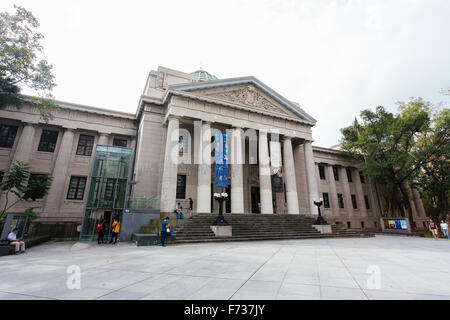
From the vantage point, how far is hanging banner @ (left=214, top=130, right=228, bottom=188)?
54.7 feet

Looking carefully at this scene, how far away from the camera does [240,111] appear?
68.5ft

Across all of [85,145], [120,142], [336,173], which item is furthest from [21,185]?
[336,173]

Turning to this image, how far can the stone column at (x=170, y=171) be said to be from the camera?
51.4ft

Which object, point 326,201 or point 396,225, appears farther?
point 326,201

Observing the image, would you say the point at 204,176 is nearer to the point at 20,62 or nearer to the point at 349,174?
the point at 20,62

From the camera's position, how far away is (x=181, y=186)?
66.8ft

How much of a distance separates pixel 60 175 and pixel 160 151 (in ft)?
30.0

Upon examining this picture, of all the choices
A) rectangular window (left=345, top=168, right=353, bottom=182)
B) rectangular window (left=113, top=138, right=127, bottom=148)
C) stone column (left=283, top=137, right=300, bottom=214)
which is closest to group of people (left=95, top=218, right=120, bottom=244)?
rectangular window (left=113, top=138, right=127, bottom=148)

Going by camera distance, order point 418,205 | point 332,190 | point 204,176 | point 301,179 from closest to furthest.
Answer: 1. point 204,176
2. point 301,179
3. point 332,190
4. point 418,205

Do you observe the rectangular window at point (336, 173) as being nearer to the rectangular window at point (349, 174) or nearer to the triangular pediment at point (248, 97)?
the rectangular window at point (349, 174)

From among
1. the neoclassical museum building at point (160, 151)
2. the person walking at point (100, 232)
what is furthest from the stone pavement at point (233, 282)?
the neoclassical museum building at point (160, 151)

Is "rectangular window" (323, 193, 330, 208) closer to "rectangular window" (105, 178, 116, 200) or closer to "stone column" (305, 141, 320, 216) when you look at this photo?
"stone column" (305, 141, 320, 216)
